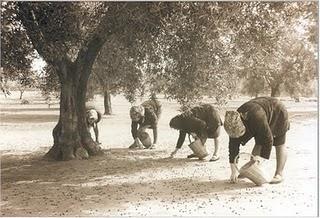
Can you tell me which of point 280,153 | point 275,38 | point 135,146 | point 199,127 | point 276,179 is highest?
point 275,38

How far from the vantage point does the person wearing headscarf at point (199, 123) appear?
1264cm

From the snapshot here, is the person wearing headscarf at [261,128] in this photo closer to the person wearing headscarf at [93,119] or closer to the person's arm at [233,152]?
the person's arm at [233,152]

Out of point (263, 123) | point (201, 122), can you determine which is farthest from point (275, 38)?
point (201, 122)

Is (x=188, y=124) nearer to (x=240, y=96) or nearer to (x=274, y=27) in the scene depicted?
(x=240, y=96)

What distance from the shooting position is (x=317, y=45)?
8805mm

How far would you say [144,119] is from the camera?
48.2 ft

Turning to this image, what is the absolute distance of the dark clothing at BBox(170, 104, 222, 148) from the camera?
1265 cm

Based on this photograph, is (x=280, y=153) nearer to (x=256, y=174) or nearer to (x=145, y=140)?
(x=256, y=174)

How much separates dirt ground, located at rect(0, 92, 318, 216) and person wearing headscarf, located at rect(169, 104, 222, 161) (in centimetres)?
45

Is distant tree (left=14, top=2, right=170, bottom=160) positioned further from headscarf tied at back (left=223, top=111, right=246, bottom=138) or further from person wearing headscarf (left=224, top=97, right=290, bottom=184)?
person wearing headscarf (left=224, top=97, right=290, bottom=184)

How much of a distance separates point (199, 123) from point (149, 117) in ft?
8.30

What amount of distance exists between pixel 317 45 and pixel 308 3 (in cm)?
90

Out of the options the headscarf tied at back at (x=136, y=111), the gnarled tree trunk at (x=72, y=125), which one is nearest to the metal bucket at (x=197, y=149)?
the headscarf tied at back at (x=136, y=111)

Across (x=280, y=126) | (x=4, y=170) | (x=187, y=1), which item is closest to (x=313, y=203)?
(x=280, y=126)
